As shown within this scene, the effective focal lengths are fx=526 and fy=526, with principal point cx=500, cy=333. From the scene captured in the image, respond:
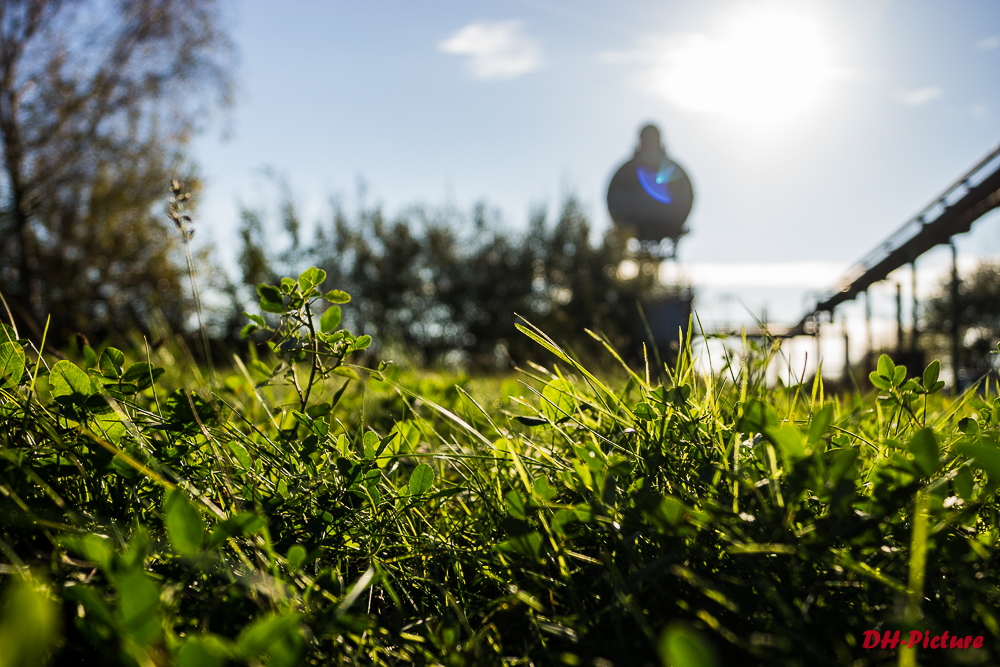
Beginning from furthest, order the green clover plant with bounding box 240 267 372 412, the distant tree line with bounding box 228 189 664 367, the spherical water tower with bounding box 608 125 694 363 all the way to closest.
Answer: the distant tree line with bounding box 228 189 664 367 → the spherical water tower with bounding box 608 125 694 363 → the green clover plant with bounding box 240 267 372 412

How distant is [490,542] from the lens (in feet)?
2.53

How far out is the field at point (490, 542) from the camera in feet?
1.70

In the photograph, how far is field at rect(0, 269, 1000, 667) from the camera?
519 millimetres

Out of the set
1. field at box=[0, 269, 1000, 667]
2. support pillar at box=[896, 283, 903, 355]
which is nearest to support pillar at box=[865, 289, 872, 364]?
support pillar at box=[896, 283, 903, 355]

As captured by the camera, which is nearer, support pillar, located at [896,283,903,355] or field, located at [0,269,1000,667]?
field, located at [0,269,1000,667]

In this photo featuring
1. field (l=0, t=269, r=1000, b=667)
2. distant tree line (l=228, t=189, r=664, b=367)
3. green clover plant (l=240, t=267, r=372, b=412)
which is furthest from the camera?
distant tree line (l=228, t=189, r=664, b=367)

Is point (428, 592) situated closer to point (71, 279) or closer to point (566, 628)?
point (566, 628)

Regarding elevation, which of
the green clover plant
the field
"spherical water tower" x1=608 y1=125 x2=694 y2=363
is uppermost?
"spherical water tower" x1=608 y1=125 x2=694 y2=363

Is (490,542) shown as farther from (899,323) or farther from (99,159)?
(99,159)

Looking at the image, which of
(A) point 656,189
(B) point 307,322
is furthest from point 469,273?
(B) point 307,322

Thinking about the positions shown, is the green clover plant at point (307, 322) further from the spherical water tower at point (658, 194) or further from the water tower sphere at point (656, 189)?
the water tower sphere at point (656, 189)

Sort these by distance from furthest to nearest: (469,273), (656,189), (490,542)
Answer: (469,273) → (656,189) → (490,542)

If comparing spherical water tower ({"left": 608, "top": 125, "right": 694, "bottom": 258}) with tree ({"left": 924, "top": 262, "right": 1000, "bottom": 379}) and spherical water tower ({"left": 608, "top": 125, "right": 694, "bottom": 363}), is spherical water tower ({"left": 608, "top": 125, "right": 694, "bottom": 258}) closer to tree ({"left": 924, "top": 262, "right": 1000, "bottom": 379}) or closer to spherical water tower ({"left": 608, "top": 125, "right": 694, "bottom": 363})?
spherical water tower ({"left": 608, "top": 125, "right": 694, "bottom": 363})

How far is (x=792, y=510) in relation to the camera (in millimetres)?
602
